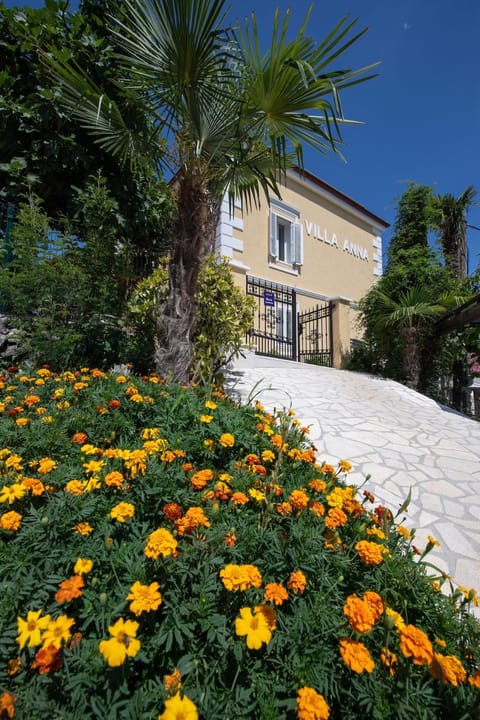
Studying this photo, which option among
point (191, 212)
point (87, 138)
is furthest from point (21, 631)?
point (87, 138)

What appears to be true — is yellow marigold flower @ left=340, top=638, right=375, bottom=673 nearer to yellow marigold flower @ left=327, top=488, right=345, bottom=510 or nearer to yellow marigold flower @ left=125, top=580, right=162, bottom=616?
yellow marigold flower @ left=125, top=580, right=162, bottom=616

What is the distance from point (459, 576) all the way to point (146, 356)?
340 centimetres

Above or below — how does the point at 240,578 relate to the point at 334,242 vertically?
below

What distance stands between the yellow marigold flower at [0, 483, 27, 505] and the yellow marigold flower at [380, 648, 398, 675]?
1212 mm

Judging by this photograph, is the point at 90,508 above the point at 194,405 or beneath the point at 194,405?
beneath

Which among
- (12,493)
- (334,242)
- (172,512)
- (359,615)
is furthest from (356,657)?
(334,242)

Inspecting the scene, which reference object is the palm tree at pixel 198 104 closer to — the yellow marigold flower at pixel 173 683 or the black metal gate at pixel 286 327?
the yellow marigold flower at pixel 173 683

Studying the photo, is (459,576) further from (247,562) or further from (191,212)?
(191,212)

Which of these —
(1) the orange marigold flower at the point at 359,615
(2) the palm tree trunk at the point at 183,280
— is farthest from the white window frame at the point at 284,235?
(1) the orange marigold flower at the point at 359,615

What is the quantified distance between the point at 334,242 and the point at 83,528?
1203cm

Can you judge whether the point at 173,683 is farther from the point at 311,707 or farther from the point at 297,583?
the point at 297,583

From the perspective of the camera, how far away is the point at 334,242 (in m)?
11.3

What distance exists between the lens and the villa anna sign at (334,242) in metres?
10.6

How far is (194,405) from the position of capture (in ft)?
6.61
